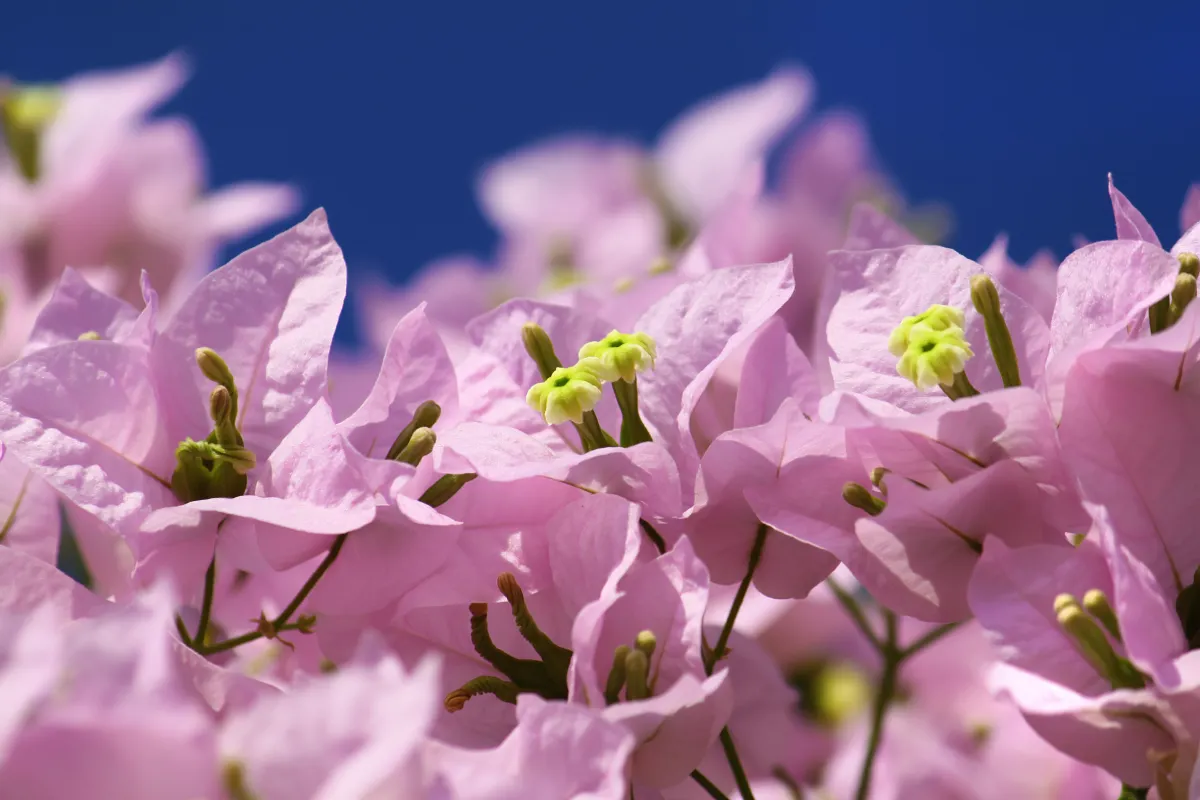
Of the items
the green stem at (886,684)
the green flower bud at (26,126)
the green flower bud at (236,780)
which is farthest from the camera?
the green flower bud at (26,126)

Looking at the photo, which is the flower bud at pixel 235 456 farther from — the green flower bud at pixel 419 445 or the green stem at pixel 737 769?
the green stem at pixel 737 769

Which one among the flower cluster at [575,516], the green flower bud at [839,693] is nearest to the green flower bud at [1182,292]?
the flower cluster at [575,516]

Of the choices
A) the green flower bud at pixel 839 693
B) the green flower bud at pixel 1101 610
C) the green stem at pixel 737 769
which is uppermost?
the green flower bud at pixel 1101 610

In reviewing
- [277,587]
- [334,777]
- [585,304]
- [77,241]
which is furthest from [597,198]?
[334,777]

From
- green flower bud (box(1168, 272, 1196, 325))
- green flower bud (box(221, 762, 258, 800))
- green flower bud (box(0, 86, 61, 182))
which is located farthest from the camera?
green flower bud (box(0, 86, 61, 182))

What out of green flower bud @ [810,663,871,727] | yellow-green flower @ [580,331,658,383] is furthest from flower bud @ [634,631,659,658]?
green flower bud @ [810,663,871,727]

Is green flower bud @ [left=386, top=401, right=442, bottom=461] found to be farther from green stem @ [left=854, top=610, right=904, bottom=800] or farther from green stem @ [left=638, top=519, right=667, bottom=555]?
green stem @ [left=854, top=610, right=904, bottom=800]
